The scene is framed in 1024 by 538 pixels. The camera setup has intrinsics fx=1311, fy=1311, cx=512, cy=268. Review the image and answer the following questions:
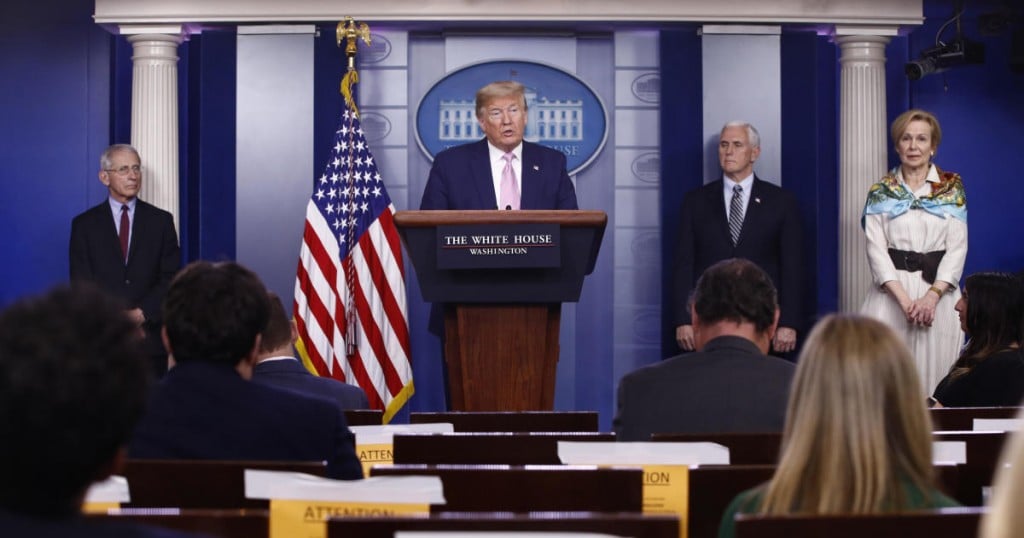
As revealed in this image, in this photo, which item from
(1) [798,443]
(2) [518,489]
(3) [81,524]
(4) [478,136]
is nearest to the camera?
(3) [81,524]

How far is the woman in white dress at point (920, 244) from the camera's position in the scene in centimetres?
640

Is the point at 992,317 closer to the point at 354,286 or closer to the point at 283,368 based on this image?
the point at 283,368

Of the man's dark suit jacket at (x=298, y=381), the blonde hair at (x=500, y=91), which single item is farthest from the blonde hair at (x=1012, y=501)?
the blonde hair at (x=500, y=91)

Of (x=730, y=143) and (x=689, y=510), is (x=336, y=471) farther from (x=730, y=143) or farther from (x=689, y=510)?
(x=730, y=143)

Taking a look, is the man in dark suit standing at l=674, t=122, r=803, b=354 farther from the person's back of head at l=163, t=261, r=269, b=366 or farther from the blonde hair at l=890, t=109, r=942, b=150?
the person's back of head at l=163, t=261, r=269, b=366

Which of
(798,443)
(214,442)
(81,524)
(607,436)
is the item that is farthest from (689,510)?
(81,524)

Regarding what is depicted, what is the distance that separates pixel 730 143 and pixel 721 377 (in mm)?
3910

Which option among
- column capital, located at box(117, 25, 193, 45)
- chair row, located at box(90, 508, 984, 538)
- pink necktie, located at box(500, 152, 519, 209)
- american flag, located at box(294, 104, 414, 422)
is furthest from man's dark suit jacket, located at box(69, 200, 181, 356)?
chair row, located at box(90, 508, 984, 538)

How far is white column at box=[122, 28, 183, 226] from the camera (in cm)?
727

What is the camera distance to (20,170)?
7785 millimetres

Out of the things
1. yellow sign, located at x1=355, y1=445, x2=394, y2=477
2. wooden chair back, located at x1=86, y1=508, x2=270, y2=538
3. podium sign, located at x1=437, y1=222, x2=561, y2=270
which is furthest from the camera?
podium sign, located at x1=437, y1=222, x2=561, y2=270

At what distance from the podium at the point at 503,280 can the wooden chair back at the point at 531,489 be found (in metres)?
2.54

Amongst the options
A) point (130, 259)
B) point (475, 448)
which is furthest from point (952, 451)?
point (130, 259)

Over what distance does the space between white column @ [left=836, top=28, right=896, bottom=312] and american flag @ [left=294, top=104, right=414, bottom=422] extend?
2.52 meters
